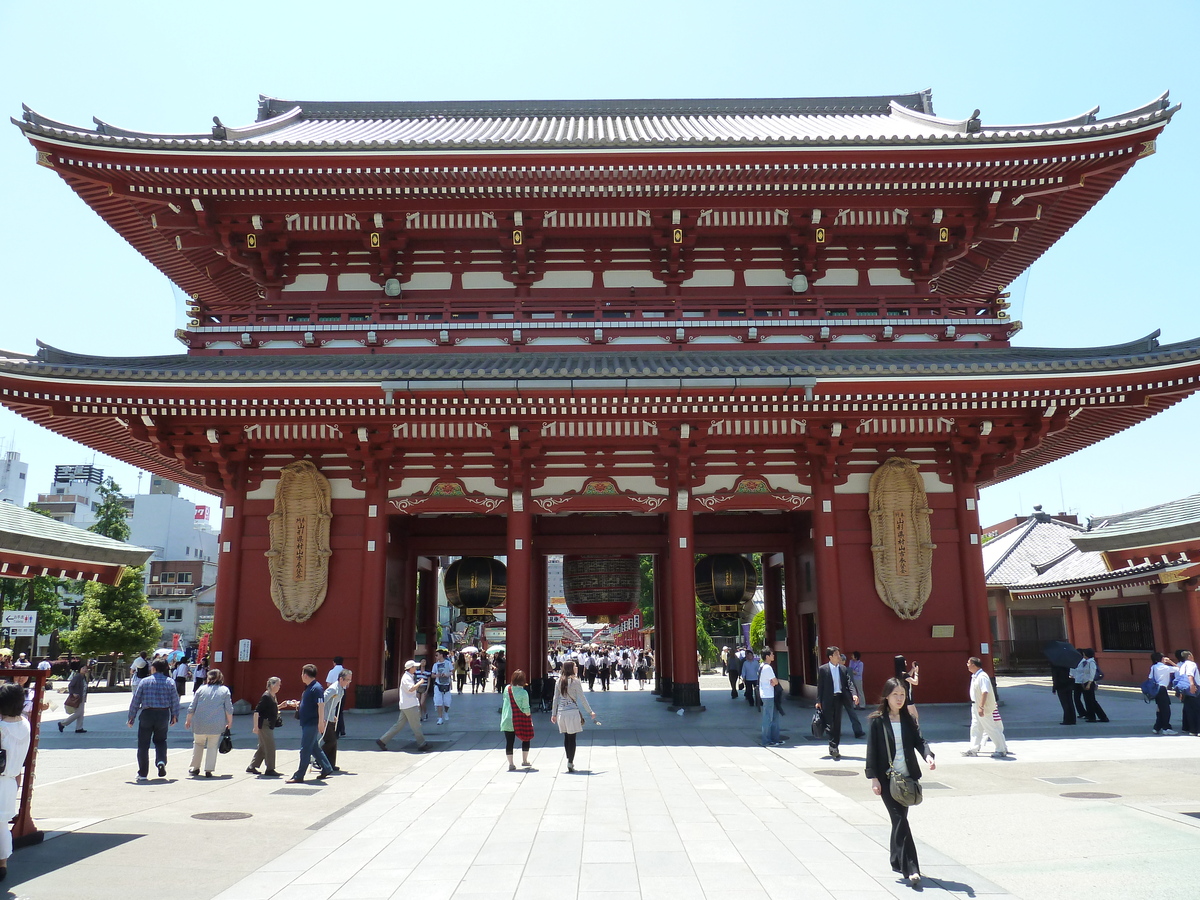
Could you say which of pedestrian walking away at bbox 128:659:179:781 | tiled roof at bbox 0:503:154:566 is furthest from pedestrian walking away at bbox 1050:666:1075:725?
tiled roof at bbox 0:503:154:566

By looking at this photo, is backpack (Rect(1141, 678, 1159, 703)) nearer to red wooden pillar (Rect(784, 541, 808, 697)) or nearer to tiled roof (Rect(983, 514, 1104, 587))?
red wooden pillar (Rect(784, 541, 808, 697))

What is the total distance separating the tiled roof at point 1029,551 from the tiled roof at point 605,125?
19.1 meters

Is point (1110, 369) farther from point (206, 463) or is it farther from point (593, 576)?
point (206, 463)

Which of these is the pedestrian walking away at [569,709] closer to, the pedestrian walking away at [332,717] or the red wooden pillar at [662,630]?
the pedestrian walking away at [332,717]

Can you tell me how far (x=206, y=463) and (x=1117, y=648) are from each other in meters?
28.3

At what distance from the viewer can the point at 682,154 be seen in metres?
17.3

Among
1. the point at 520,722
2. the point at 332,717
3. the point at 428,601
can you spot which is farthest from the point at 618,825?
the point at 428,601

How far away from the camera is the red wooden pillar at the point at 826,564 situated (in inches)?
695

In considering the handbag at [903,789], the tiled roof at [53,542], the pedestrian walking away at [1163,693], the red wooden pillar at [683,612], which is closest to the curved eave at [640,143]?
the red wooden pillar at [683,612]

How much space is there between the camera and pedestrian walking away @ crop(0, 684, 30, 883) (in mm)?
6797

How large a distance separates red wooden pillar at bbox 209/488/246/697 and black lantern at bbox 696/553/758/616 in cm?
1135

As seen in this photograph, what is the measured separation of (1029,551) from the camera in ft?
127

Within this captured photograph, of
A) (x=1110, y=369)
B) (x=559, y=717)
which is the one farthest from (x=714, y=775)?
(x=1110, y=369)

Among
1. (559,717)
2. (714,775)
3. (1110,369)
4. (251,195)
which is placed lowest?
(714,775)
